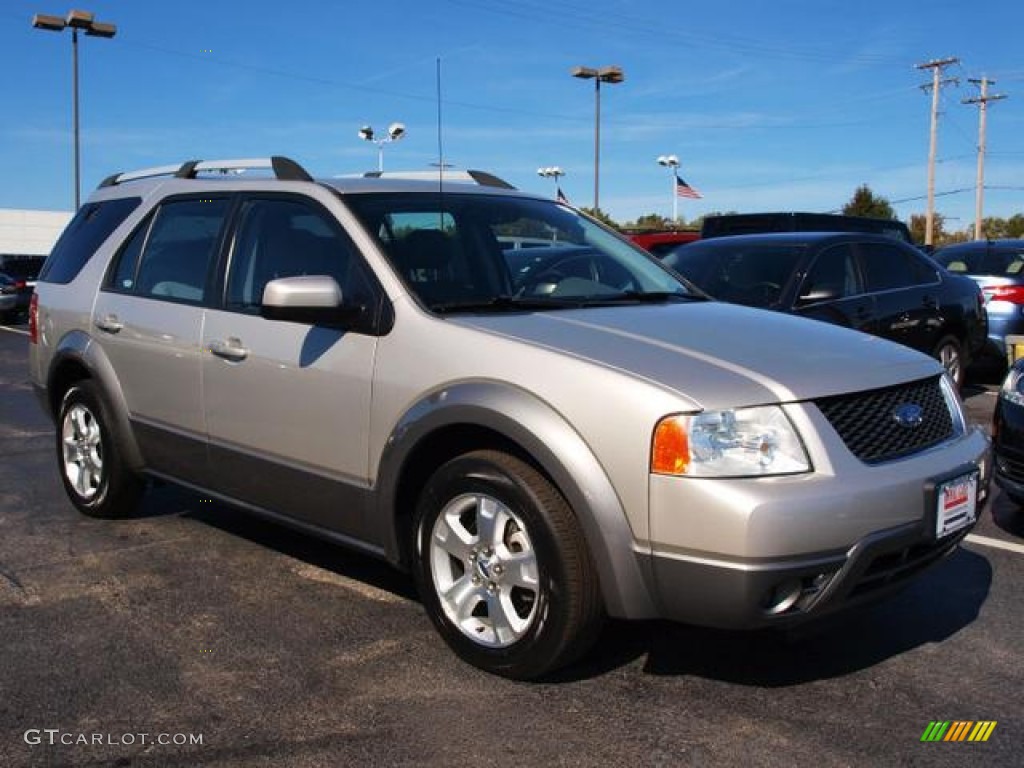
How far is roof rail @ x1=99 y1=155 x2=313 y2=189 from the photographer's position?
4.52m

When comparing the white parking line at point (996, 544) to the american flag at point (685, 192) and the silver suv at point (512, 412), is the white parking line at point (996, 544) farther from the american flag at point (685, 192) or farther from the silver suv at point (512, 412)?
the american flag at point (685, 192)

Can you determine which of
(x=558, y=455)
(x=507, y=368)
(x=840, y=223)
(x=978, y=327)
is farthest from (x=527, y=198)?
(x=840, y=223)

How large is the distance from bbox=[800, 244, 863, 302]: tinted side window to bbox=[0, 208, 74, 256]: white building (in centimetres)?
4822

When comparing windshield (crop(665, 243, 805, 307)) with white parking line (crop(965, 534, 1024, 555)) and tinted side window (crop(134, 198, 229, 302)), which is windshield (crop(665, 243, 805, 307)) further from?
tinted side window (crop(134, 198, 229, 302))

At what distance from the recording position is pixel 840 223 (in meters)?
13.2

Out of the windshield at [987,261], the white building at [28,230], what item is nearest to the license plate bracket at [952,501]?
the windshield at [987,261]

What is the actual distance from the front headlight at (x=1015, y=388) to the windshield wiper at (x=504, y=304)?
97.5 inches

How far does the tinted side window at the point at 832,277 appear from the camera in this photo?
733 cm

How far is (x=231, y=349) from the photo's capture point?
4.36 meters

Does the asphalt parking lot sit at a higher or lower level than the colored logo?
→ lower

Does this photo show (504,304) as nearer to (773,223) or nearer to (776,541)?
(776,541)

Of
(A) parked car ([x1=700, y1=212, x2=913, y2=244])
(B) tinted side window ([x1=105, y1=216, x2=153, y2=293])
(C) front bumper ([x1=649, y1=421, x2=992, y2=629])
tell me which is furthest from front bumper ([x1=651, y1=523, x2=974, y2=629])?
(A) parked car ([x1=700, y1=212, x2=913, y2=244])

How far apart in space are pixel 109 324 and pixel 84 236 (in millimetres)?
811

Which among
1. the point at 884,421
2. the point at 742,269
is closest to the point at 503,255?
the point at 884,421
